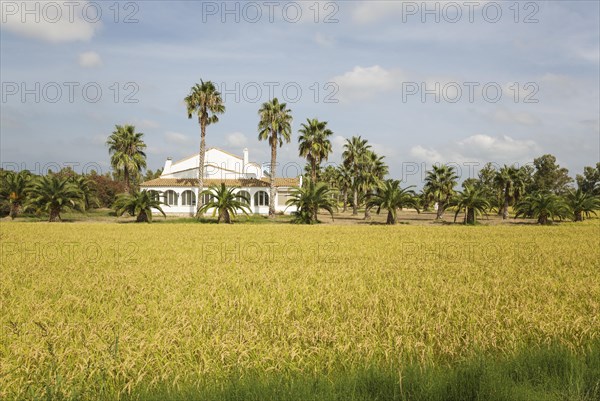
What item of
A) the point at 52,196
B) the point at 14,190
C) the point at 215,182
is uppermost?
the point at 215,182

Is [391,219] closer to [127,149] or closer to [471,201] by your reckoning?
[471,201]

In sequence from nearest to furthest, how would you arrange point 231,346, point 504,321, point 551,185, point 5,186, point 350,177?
point 231,346 < point 504,321 < point 5,186 < point 350,177 < point 551,185

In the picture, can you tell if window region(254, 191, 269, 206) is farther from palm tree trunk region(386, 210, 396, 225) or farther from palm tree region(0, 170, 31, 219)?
palm tree region(0, 170, 31, 219)

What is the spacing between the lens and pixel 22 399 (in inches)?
174

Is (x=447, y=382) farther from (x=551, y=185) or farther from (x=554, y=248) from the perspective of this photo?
(x=551, y=185)

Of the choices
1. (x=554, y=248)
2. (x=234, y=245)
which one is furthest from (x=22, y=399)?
(x=554, y=248)

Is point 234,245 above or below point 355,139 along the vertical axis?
below

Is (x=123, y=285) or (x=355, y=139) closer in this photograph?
(x=123, y=285)

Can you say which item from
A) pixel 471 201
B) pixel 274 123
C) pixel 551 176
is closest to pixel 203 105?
pixel 274 123

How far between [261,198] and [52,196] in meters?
24.1

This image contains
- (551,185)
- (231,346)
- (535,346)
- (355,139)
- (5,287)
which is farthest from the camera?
(551,185)

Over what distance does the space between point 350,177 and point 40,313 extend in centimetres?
6643

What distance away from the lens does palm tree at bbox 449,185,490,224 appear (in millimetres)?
40562

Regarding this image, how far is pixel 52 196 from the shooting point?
132 ft
